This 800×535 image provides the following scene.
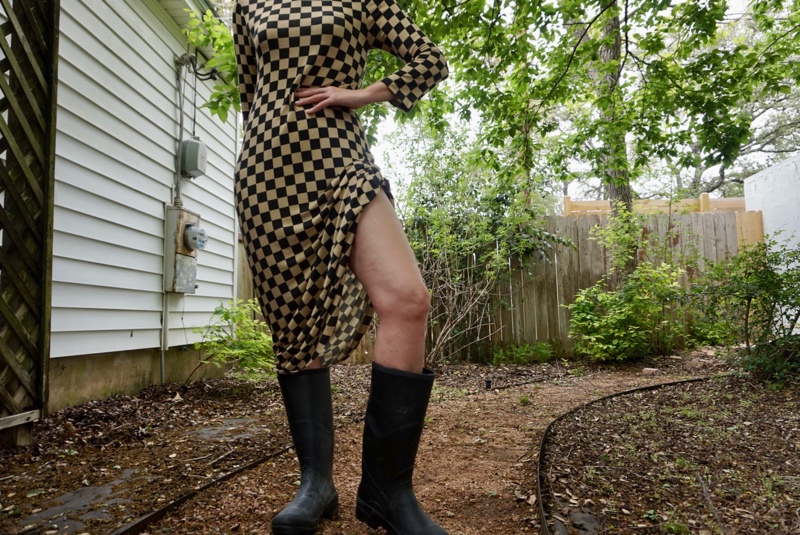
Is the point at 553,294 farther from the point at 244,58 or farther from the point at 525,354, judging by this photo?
the point at 244,58

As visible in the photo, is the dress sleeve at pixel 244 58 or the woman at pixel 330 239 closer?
the woman at pixel 330 239

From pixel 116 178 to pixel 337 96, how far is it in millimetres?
2728

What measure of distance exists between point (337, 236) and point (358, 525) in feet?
2.68

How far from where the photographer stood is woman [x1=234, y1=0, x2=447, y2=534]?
129 cm

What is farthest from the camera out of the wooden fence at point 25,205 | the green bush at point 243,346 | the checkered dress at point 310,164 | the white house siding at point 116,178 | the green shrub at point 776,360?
the green bush at point 243,346

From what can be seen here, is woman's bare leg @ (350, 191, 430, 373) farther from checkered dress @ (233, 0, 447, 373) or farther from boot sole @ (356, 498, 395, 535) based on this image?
boot sole @ (356, 498, 395, 535)

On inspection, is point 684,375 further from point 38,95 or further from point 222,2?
point 222,2

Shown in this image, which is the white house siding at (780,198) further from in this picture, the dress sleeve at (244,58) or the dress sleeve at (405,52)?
the dress sleeve at (244,58)

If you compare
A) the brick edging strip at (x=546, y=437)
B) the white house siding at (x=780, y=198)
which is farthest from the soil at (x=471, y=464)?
the white house siding at (x=780, y=198)

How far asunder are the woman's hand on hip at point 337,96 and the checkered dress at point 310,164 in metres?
0.02

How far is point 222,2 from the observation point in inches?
404

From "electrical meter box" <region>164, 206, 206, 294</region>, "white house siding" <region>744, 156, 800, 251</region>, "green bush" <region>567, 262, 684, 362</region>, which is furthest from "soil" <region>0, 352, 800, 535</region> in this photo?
"white house siding" <region>744, 156, 800, 251</region>

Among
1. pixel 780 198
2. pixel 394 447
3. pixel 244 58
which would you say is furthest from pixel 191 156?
pixel 780 198

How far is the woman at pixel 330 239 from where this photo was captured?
1293mm
